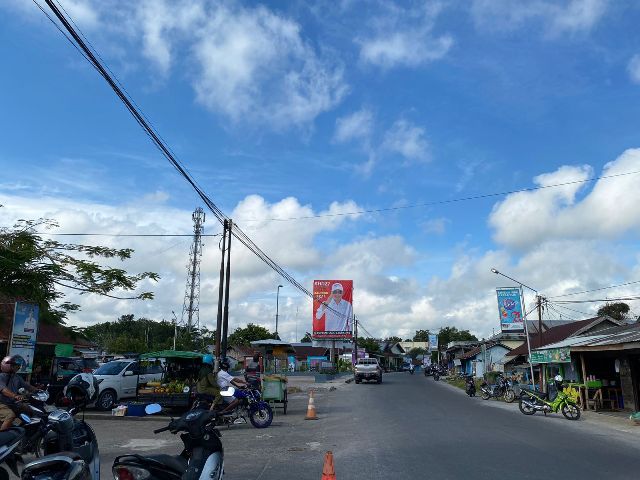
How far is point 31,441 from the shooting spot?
6.93 metres

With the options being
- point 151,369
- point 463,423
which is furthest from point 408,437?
point 151,369

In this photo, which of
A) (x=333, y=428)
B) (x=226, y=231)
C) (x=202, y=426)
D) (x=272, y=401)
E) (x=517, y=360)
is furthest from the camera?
(x=517, y=360)

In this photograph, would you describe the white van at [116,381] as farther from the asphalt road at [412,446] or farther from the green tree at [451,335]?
the green tree at [451,335]

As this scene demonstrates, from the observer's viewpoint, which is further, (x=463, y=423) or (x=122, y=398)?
(x=122, y=398)

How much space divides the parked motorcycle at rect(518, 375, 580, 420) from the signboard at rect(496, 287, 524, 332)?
791cm

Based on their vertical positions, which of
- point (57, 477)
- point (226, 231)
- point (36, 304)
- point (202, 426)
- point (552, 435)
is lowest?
point (552, 435)

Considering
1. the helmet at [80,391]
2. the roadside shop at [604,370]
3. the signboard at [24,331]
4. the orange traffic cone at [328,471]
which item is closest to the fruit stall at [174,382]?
the signboard at [24,331]

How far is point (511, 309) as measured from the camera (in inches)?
1125

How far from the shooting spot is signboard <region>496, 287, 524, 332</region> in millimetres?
28469

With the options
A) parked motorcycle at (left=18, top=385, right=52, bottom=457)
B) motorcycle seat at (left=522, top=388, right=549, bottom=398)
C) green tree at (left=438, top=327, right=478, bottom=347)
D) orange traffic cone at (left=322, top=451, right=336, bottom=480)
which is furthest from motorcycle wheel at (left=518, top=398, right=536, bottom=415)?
green tree at (left=438, top=327, right=478, bottom=347)

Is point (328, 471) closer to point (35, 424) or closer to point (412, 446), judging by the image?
point (35, 424)

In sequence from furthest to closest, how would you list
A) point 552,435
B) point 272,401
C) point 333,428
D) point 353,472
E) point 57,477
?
point 272,401 → point 333,428 → point 552,435 → point 353,472 → point 57,477

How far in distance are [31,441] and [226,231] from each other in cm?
1522

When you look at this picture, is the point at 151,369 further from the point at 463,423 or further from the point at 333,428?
the point at 463,423
